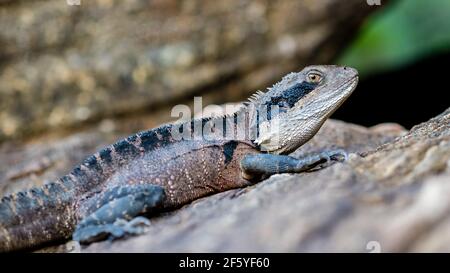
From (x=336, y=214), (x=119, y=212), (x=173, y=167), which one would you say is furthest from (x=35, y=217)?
(x=336, y=214)

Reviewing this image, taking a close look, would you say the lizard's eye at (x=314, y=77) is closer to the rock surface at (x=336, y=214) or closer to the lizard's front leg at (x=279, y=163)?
the lizard's front leg at (x=279, y=163)

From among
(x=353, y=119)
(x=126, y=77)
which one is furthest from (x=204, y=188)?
(x=353, y=119)

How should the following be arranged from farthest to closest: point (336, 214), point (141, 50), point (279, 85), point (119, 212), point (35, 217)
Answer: point (141, 50), point (279, 85), point (35, 217), point (119, 212), point (336, 214)

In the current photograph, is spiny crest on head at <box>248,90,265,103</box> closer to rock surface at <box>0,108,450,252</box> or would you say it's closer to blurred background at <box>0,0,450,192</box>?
rock surface at <box>0,108,450,252</box>

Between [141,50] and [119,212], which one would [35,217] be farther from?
[141,50]

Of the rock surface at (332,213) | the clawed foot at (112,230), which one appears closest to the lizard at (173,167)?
the clawed foot at (112,230)

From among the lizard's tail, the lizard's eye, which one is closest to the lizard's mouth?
the lizard's eye
